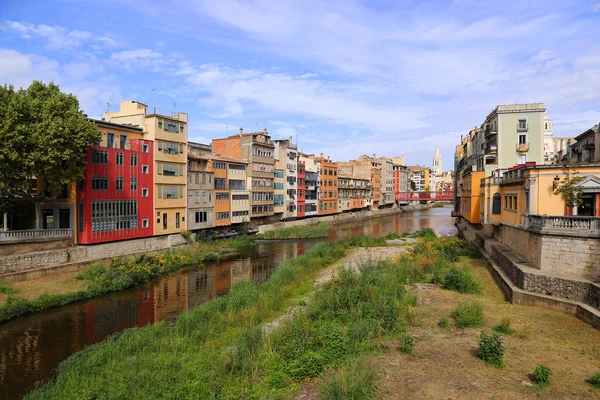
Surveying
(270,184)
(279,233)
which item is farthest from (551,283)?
(270,184)

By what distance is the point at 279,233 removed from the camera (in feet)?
175

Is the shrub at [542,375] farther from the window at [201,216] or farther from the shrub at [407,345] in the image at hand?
the window at [201,216]

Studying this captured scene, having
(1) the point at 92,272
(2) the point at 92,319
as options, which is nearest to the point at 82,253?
(1) the point at 92,272

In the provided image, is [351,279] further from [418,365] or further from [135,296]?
[135,296]

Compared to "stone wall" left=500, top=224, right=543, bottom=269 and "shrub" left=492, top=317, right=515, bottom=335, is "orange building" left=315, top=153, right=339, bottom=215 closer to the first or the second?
"stone wall" left=500, top=224, right=543, bottom=269

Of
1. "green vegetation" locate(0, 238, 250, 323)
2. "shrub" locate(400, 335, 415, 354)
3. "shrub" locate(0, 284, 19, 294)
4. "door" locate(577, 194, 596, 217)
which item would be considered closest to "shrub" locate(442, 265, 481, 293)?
"door" locate(577, 194, 596, 217)

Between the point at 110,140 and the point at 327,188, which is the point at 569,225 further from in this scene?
the point at 327,188

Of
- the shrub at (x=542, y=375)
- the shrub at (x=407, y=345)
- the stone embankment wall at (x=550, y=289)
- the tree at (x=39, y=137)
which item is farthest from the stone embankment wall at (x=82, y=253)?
the stone embankment wall at (x=550, y=289)

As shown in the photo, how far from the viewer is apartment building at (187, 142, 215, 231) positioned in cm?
4172

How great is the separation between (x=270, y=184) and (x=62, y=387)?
148ft

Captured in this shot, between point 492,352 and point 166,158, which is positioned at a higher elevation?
point 166,158

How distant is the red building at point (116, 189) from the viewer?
30.7 metres

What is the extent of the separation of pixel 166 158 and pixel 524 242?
3089cm

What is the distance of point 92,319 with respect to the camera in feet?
70.3
